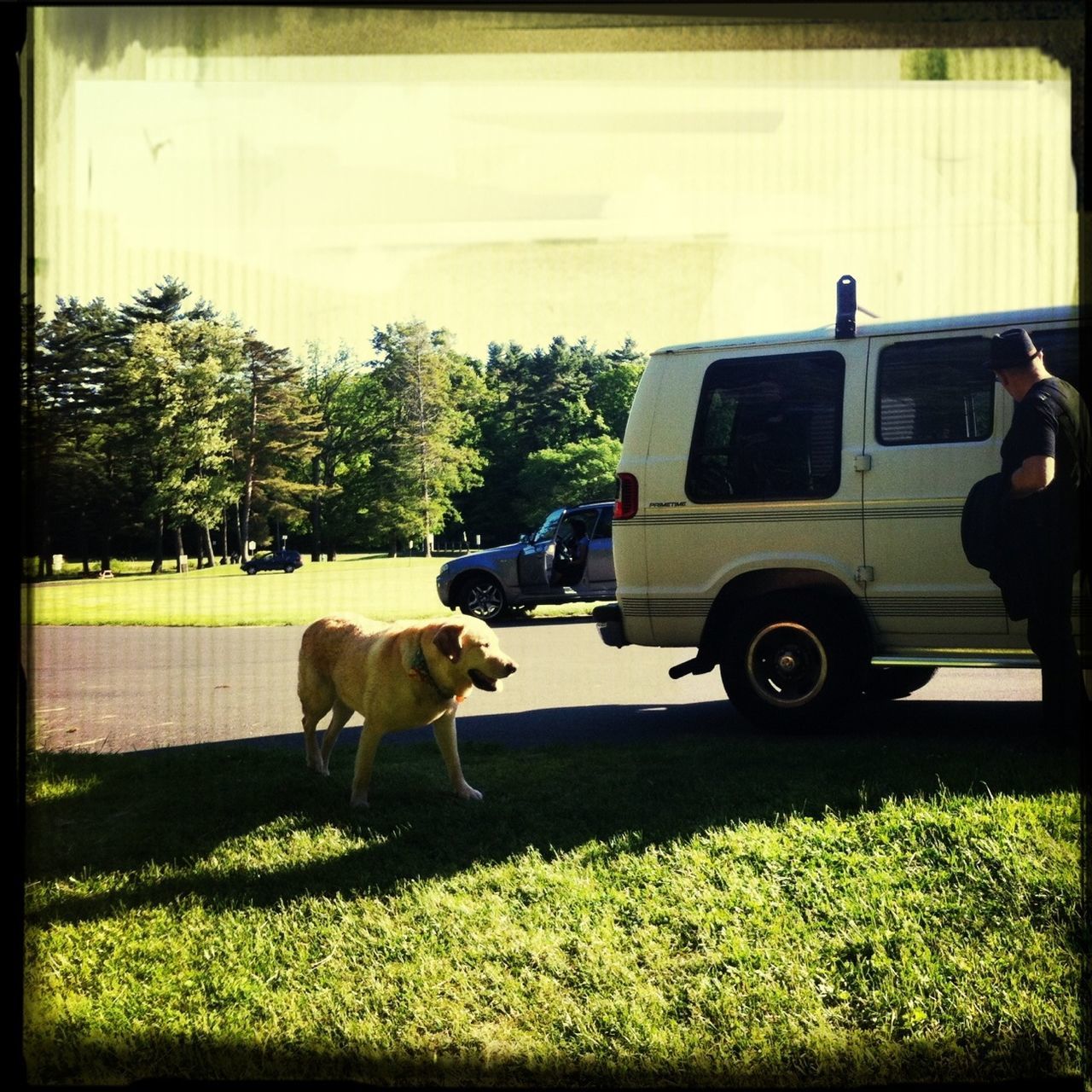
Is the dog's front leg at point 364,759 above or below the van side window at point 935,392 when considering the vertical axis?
below

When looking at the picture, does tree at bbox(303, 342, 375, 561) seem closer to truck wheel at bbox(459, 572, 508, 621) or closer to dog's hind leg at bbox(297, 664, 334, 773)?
truck wheel at bbox(459, 572, 508, 621)

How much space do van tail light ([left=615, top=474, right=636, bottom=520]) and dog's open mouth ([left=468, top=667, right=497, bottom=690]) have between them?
77 cm

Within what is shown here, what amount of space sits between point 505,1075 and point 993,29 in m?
2.57

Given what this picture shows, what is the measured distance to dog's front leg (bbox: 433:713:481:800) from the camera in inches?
110

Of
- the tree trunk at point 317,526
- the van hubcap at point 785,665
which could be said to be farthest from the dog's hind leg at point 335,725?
the van hubcap at point 785,665

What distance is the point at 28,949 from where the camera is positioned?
2.18 metres

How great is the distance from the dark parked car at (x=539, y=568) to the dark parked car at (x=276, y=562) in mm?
351

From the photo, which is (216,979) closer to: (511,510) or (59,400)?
(511,510)

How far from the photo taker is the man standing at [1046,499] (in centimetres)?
230

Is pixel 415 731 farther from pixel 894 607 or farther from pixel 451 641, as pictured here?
pixel 894 607

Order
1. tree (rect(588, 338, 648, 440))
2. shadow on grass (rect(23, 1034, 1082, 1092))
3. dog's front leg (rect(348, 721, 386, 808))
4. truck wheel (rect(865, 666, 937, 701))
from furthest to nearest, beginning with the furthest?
truck wheel (rect(865, 666, 937, 701)), dog's front leg (rect(348, 721, 386, 808)), tree (rect(588, 338, 648, 440)), shadow on grass (rect(23, 1034, 1082, 1092))

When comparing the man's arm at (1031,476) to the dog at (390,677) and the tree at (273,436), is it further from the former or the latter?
the tree at (273,436)

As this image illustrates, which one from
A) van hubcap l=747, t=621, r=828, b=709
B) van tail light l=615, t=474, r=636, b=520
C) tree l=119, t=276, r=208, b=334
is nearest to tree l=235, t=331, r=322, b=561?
tree l=119, t=276, r=208, b=334

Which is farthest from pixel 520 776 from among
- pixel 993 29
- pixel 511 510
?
pixel 993 29
